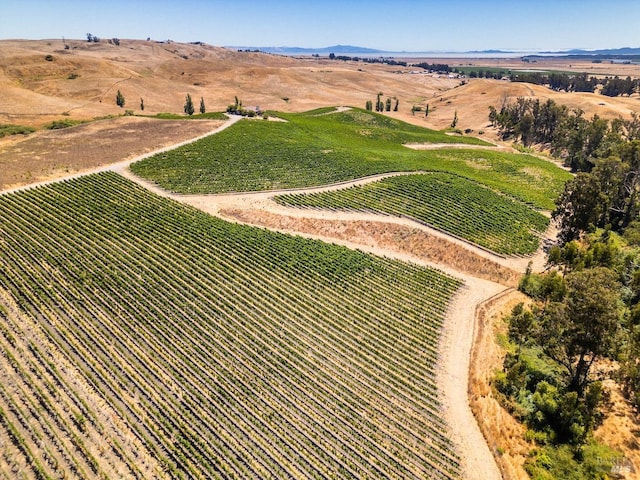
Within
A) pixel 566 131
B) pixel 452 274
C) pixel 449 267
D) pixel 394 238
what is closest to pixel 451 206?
pixel 394 238

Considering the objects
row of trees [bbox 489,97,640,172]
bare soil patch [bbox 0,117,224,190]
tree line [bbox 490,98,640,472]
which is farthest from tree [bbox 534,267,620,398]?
bare soil patch [bbox 0,117,224,190]

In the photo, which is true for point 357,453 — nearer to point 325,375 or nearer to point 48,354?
point 325,375

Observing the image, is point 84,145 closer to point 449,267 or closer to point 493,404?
point 449,267

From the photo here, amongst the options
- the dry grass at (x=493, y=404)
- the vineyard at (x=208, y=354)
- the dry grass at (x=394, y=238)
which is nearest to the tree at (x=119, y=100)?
the vineyard at (x=208, y=354)

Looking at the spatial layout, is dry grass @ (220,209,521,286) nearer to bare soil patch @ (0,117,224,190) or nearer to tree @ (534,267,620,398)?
tree @ (534,267,620,398)

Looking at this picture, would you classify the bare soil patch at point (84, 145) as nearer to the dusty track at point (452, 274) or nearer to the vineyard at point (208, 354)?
the dusty track at point (452, 274)

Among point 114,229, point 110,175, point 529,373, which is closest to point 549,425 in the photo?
point 529,373
